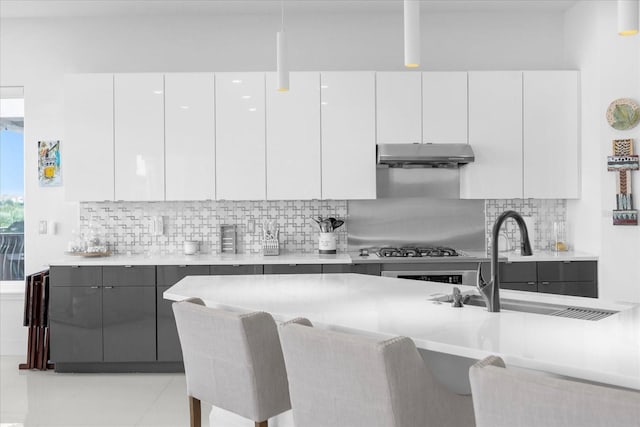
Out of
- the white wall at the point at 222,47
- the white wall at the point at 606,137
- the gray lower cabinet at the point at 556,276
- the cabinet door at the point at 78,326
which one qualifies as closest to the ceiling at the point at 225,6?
the white wall at the point at 222,47

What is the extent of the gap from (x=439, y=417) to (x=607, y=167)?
339 cm

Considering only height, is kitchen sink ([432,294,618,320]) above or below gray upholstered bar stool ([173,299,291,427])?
above

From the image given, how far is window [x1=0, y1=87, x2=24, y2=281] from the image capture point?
17.4 feet

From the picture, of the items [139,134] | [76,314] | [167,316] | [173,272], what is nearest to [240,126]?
[139,134]

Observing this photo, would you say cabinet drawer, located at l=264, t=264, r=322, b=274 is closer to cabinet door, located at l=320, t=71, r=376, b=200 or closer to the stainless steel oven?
the stainless steel oven

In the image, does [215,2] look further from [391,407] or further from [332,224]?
[391,407]

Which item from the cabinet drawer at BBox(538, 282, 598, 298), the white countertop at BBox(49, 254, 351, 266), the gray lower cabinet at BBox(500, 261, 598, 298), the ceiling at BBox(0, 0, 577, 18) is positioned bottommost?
the cabinet drawer at BBox(538, 282, 598, 298)

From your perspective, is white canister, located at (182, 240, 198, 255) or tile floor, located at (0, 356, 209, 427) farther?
white canister, located at (182, 240, 198, 255)

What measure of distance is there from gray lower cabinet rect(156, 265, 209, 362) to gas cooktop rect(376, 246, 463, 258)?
153 centimetres

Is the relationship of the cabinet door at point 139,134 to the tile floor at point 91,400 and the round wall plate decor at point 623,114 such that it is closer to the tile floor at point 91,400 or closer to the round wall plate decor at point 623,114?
A: the tile floor at point 91,400

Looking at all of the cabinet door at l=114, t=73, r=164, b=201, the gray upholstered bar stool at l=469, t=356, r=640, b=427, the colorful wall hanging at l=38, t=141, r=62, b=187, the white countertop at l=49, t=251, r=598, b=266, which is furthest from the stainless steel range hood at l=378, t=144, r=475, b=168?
the gray upholstered bar stool at l=469, t=356, r=640, b=427

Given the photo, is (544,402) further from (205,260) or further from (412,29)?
(205,260)

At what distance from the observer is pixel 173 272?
14.8 ft

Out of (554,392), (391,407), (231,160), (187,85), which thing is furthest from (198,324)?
(187,85)
